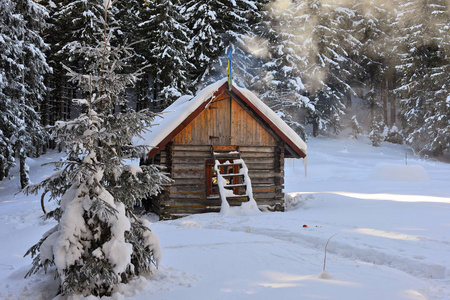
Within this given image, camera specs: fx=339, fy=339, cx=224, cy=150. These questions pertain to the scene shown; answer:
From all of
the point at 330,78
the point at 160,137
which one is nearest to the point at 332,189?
the point at 160,137

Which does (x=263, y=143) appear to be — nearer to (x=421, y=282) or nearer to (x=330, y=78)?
(x=421, y=282)

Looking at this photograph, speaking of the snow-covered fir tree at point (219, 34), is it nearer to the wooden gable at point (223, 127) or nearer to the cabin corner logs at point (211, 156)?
the wooden gable at point (223, 127)

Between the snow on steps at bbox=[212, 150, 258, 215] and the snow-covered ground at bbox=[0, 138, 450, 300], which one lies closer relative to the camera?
the snow-covered ground at bbox=[0, 138, 450, 300]

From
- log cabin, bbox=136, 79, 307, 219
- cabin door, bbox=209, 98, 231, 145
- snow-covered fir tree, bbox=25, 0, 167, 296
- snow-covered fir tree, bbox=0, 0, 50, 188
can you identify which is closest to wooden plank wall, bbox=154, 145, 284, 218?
log cabin, bbox=136, 79, 307, 219

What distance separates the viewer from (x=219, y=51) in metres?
28.9

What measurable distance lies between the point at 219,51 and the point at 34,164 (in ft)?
55.9

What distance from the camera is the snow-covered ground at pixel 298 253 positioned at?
470 cm

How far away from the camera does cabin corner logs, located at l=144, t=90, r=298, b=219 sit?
12250 mm

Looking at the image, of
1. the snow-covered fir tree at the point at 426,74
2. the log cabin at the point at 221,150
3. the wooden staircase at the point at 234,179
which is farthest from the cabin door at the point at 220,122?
the snow-covered fir tree at the point at 426,74

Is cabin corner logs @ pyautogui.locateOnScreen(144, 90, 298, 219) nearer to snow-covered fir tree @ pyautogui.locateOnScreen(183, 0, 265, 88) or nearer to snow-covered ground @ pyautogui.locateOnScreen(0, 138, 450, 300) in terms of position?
snow-covered ground @ pyautogui.locateOnScreen(0, 138, 450, 300)

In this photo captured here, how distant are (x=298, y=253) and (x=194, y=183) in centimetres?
637

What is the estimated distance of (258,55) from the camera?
31391 millimetres

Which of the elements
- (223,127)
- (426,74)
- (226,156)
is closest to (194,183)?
(226,156)

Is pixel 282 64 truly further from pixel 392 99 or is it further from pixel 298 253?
pixel 298 253
